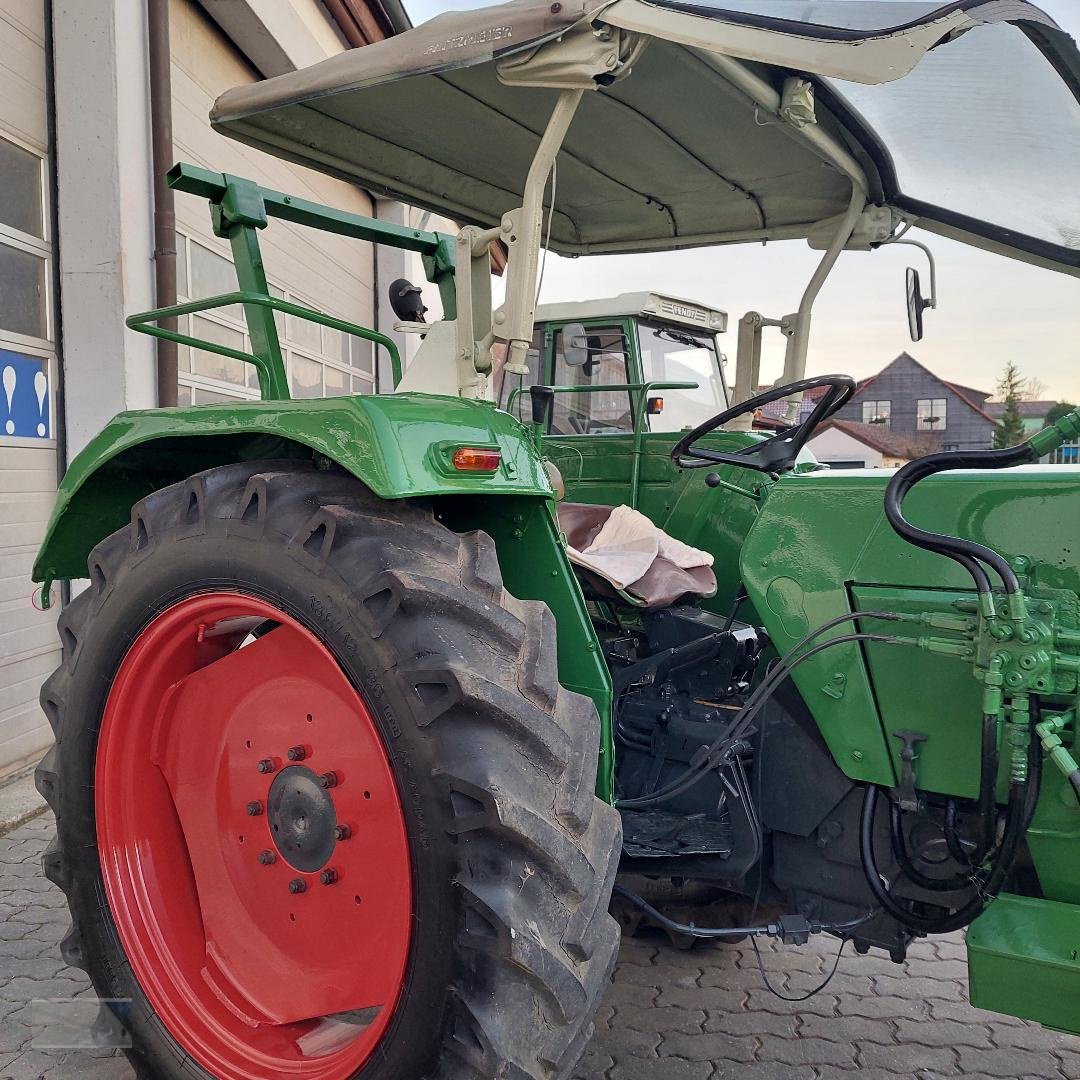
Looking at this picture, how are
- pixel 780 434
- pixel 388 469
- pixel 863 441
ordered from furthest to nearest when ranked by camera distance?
1. pixel 863 441
2. pixel 780 434
3. pixel 388 469

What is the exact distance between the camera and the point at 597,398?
15.8 ft

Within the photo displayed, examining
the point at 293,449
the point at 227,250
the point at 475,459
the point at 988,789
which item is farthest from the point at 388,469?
the point at 227,250

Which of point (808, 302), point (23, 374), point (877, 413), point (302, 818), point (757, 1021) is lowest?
point (757, 1021)

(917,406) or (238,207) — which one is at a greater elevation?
(917,406)

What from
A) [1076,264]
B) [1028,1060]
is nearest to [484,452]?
[1076,264]

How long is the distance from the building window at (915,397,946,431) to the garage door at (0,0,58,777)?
46.8m

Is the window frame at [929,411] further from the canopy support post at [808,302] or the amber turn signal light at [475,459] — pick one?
the amber turn signal light at [475,459]

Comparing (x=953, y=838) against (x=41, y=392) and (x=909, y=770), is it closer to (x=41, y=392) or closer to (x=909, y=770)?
(x=909, y=770)

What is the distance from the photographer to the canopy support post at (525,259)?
1866 mm

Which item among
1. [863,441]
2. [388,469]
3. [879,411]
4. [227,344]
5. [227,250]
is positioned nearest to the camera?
[388,469]

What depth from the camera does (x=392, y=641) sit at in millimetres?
1425

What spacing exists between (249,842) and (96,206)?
3.01 metres

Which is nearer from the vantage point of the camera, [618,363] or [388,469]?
[388,469]

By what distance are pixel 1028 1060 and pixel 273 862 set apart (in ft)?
5.24
